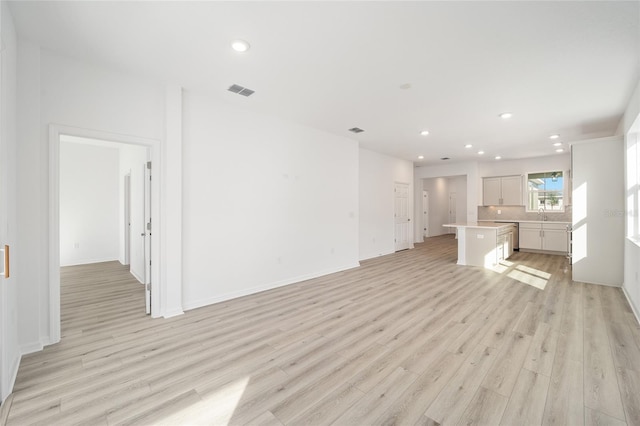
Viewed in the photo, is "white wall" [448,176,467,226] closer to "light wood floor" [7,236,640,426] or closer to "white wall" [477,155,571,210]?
"white wall" [477,155,571,210]

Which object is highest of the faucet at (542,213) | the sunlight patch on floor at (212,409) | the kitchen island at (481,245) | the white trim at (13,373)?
the faucet at (542,213)

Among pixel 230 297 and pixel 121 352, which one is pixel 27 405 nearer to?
pixel 121 352

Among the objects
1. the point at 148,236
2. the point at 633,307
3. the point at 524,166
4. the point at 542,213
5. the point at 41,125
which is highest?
the point at 524,166

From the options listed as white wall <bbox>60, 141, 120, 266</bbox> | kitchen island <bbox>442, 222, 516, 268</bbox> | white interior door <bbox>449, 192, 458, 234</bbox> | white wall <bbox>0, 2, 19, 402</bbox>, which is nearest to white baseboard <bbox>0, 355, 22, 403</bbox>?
white wall <bbox>0, 2, 19, 402</bbox>

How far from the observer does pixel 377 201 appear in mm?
7586

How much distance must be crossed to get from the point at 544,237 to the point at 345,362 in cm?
825

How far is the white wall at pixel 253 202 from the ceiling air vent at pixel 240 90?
473 mm

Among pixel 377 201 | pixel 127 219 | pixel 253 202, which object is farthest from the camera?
pixel 377 201

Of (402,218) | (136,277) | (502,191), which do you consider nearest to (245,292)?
(136,277)

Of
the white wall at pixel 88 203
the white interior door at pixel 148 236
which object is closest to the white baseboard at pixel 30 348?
the white interior door at pixel 148 236

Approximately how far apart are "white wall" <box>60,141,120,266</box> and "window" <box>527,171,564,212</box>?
12027 mm

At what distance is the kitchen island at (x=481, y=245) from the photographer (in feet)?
20.1

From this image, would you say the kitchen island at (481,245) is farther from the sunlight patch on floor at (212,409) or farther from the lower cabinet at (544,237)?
the sunlight patch on floor at (212,409)

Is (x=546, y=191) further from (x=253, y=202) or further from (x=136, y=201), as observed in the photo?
(x=136, y=201)
